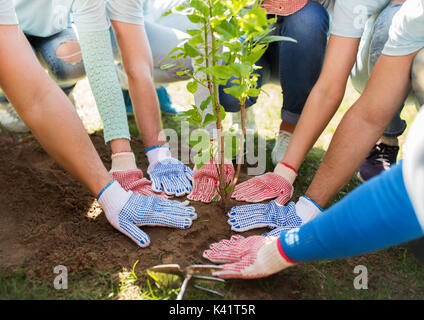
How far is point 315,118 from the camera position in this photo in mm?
1699

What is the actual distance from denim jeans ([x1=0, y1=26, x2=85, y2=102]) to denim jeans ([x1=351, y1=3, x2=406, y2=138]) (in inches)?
58.0

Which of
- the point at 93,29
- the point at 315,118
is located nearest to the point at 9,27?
the point at 93,29

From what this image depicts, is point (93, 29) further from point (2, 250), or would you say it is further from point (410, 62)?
point (410, 62)

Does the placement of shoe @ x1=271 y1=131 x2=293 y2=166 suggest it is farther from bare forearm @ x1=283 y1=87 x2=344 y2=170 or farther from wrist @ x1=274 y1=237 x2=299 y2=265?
wrist @ x1=274 y1=237 x2=299 y2=265

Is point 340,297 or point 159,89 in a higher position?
point 340,297

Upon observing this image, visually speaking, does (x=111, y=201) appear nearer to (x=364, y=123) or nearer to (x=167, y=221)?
(x=167, y=221)

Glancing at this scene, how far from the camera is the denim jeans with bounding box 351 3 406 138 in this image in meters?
1.73

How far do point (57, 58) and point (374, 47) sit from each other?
1568 millimetres

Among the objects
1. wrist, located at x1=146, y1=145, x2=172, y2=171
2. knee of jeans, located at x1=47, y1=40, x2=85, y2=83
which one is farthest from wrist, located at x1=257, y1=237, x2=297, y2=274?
knee of jeans, located at x1=47, y1=40, x2=85, y2=83

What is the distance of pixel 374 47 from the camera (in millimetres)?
1789

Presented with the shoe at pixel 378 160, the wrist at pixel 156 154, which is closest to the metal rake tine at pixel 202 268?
the wrist at pixel 156 154

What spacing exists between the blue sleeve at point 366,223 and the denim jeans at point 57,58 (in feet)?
5.36

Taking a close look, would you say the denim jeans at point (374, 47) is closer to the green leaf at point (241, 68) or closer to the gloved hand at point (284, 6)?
the gloved hand at point (284, 6)
